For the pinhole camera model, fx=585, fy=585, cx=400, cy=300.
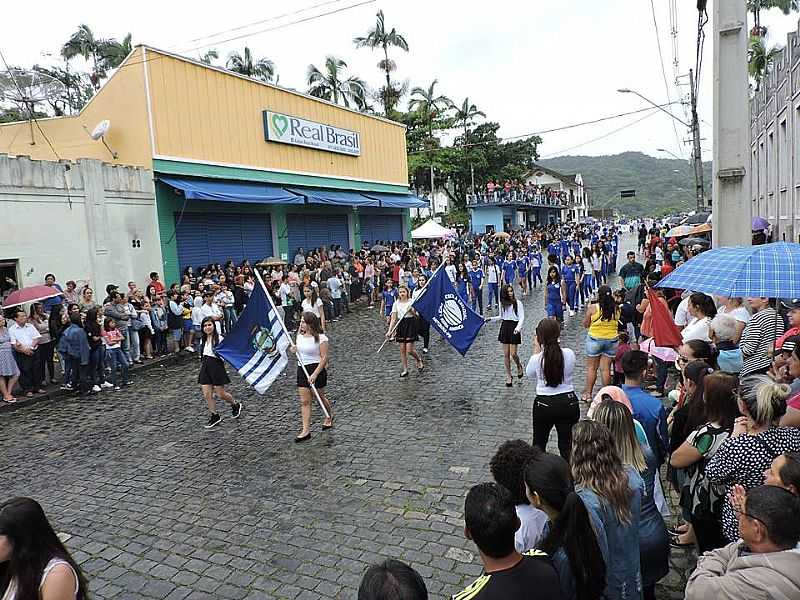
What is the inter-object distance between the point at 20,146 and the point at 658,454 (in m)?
22.8

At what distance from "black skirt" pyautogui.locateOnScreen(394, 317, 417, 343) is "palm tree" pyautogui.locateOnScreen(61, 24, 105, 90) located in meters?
44.1

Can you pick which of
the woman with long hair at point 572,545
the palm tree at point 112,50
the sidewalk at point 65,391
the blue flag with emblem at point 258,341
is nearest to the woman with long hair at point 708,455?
the woman with long hair at point 572,545

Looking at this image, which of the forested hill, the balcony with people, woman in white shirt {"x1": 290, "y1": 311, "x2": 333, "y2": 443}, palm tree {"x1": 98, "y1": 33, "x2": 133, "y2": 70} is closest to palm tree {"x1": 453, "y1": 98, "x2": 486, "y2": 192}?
the balcony with people

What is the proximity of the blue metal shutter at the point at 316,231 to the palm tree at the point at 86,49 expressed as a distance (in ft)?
96.4

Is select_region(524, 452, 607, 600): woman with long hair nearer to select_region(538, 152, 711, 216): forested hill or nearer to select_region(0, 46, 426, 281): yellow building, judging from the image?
select_region(0, 46, 426, 281): yellow building

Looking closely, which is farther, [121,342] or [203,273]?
[203,273]

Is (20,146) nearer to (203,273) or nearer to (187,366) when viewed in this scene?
(203,273)

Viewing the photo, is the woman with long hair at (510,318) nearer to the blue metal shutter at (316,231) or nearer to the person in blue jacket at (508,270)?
the person in blue jacket at (508,270)

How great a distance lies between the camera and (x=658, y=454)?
14.2 ft

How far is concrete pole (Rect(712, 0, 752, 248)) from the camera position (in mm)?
7539

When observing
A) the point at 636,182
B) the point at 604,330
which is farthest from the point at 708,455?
Result: the point at 636,182

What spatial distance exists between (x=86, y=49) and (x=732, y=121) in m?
49.5

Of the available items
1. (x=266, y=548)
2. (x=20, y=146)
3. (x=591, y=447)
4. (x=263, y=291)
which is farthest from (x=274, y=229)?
(x=591, y=447)

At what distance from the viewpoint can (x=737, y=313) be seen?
6617 millimetres
